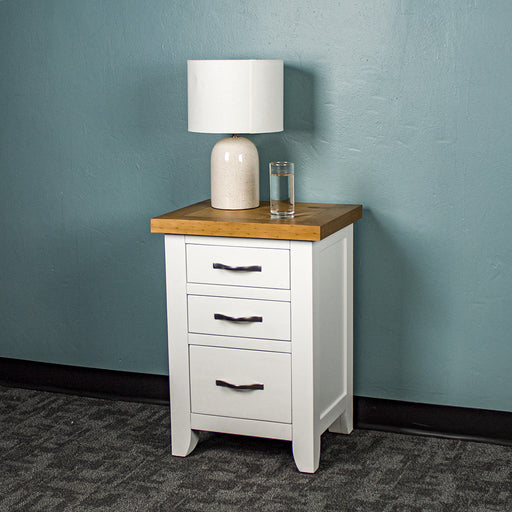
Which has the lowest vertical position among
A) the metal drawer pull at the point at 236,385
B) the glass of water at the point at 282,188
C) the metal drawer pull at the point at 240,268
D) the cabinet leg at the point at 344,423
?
the cabinet leg at the point at 344,423

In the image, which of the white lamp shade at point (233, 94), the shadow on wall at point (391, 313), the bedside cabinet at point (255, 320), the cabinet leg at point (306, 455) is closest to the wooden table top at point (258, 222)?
the bedside cabinet at point (255, 320)

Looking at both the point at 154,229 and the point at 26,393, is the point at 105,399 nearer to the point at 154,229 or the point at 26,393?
the point at 26,393

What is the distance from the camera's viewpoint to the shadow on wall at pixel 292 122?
2416 millimetres

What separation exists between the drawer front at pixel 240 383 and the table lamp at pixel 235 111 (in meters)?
0.43

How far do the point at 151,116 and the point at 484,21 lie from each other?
107 cm

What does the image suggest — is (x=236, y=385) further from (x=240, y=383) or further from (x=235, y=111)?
(x=235, y=111)

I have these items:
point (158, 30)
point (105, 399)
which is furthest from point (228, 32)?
point (105, 399)

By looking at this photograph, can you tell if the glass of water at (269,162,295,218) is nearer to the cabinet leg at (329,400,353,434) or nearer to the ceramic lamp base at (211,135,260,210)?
the ceramic lamp base at (211,135,260,210)

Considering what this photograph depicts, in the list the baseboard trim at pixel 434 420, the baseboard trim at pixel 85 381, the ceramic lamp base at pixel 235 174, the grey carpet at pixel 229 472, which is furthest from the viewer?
the baseboard trim at pixel 85 381

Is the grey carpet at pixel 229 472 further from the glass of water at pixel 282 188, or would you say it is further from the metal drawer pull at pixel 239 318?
the glass of water at pixel 282 188

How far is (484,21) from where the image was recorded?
221 centimetres

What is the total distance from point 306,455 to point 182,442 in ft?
1.25

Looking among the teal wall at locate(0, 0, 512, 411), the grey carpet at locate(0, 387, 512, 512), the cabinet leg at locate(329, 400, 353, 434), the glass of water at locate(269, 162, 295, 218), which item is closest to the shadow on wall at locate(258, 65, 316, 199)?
the teal wall at locate(0, 0, 512, 411)

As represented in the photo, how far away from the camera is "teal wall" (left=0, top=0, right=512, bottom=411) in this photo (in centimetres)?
229
